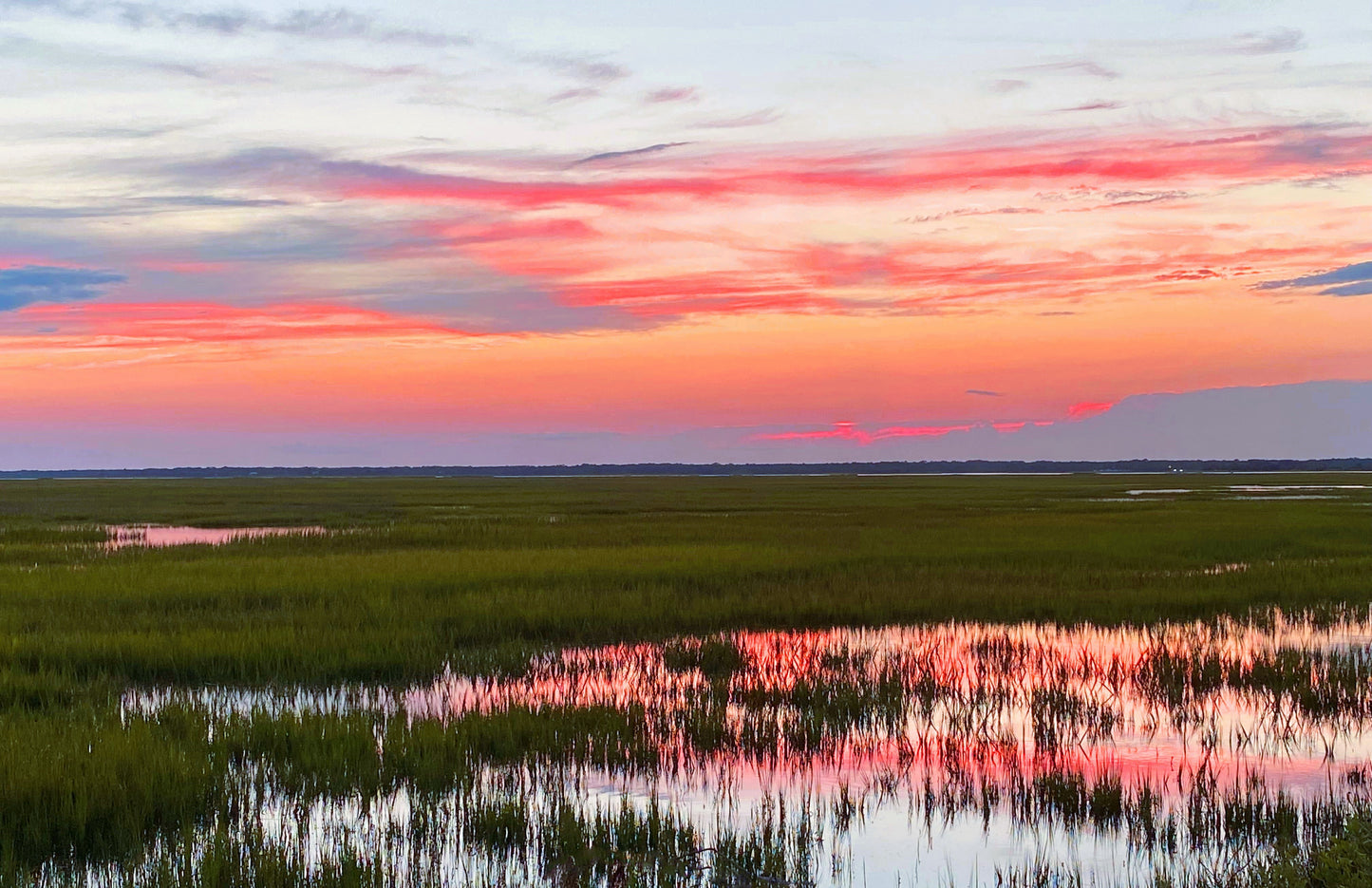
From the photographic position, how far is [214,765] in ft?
26.5

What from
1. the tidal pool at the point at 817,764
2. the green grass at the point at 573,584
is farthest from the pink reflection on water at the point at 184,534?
the tidal pool at the point at 817,764

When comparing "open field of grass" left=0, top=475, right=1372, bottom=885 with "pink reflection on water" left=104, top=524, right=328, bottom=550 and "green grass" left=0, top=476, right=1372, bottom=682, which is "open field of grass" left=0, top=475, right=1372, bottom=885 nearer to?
"green grass" left=0, top=476, right=1372, bottom=682

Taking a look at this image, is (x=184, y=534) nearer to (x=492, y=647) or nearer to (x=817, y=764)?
(x=492, y=647)

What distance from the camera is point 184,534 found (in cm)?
3553

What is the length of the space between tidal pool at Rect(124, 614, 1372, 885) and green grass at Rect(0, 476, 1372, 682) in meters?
1.99

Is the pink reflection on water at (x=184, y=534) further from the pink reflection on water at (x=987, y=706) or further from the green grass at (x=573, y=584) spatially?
the pink reflection on water at (x=987, y=706)

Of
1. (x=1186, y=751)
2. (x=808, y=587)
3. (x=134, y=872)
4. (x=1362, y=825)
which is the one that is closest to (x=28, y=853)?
(x=134, y=872)

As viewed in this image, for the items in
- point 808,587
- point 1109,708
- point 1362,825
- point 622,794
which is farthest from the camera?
point 808,587

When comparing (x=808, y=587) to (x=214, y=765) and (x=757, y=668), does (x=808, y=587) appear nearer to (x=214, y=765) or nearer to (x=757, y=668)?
(x=757, y=668)

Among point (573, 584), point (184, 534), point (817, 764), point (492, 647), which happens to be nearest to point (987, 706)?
point (817, 764)

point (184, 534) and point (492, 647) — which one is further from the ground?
point (184, 534)

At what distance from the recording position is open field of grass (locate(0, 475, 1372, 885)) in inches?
265

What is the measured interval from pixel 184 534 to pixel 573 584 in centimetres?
2125

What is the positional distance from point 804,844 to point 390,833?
2491 mm
